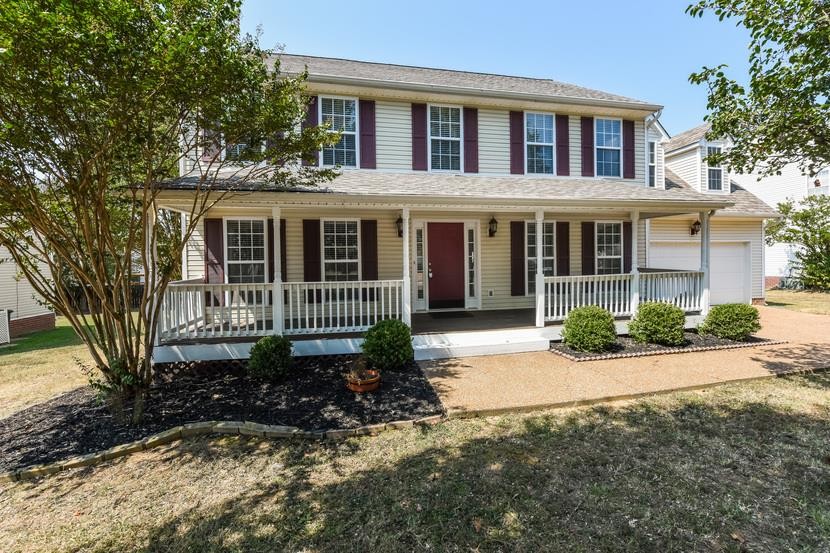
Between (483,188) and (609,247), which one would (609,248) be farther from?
(483,188)

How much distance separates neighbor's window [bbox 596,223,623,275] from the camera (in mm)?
10352

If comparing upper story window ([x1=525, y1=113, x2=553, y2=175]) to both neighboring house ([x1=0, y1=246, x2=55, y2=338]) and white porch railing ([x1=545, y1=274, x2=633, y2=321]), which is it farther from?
neighboring house ([x1=0, y1=246, x2=55, y2=338])

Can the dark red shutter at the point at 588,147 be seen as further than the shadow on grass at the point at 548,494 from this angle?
Yes

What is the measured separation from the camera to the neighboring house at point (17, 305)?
1165cm

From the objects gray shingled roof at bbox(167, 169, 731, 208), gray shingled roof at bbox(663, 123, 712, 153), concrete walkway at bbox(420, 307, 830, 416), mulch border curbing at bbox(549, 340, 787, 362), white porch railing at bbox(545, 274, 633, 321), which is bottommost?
concrete walkway at bbox(420, 307, 830, 416)

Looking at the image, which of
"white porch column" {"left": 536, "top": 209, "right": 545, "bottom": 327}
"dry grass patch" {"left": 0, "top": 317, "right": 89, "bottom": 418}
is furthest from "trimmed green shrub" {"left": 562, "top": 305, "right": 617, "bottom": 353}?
"dry grass patch" {"left": 0, "top": 317, "right": 89, "bottom": 418}

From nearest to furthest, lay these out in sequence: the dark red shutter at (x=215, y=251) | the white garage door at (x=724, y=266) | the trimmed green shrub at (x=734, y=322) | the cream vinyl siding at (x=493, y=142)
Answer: the trimmed green shrub at (x=734, y=322) → the dark red shutter at (x=215, y=251) → the cream vinyl siding at (x=493, y=142) → the white garage door at (x=724, y=266)

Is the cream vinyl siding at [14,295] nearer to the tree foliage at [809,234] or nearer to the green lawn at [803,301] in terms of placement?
the green lawn at [803,301]

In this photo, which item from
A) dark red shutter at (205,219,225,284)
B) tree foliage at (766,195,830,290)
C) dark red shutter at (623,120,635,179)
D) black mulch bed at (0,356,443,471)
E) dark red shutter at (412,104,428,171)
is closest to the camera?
black mulch bed at (0,356,443,471)

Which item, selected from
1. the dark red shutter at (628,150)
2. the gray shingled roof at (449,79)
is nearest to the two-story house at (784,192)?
the dark red shutter at (628,150)

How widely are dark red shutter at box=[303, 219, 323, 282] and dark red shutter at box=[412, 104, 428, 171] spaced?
2758 mm

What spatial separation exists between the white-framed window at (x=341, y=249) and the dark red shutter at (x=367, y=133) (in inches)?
55.8

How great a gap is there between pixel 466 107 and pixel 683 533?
8.85 m

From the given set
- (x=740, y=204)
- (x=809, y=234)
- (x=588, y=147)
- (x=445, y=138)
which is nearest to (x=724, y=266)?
(x=740, y=204)
